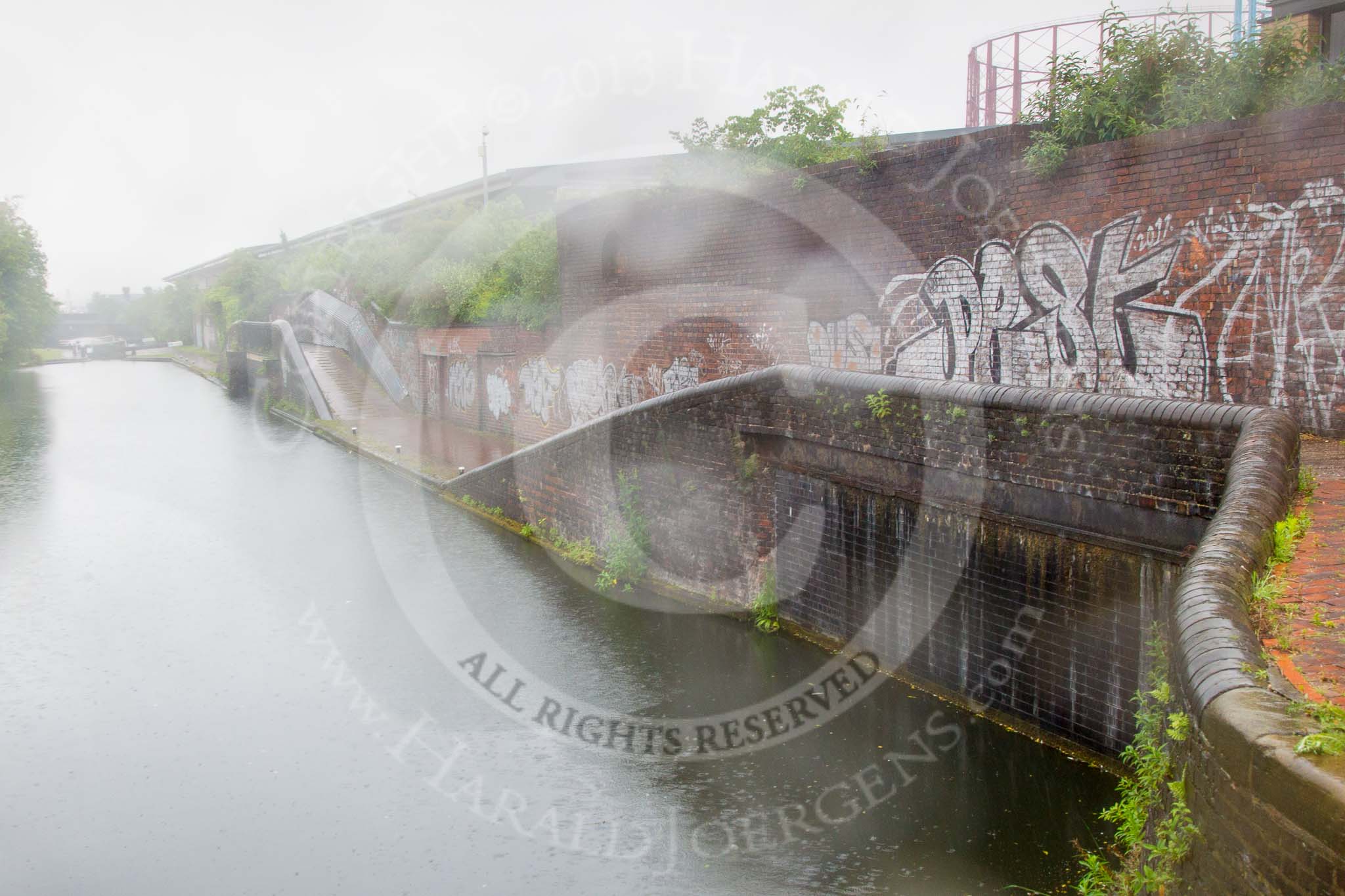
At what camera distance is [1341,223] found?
722 centimetres

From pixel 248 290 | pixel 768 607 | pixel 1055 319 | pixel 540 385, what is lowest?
pixel 768 607

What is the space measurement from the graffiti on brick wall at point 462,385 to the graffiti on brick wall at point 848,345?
1076cm

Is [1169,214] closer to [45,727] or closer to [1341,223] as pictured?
[1341,223]

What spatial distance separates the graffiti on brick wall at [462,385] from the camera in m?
21.2

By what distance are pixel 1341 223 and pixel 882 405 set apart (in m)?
3.51

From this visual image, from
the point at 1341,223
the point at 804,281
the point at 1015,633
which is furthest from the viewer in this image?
the point at 804,281

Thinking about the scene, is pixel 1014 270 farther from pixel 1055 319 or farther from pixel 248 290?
pixel 248 290

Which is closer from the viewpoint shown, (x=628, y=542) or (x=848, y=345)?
(x=628, y=542)

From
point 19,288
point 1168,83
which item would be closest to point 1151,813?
point 1168,83

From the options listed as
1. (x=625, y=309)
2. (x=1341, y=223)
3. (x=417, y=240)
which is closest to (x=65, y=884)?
(x=1341, y=223)

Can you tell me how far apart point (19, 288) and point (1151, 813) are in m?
56.2

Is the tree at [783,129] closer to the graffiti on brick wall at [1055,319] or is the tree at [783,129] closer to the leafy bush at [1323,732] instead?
the graffiti on brick wall at [1055,319]

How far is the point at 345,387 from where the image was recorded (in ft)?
89.9

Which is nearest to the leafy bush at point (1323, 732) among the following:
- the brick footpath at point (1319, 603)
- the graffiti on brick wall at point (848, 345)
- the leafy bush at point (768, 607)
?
the brick footpath at point (1319, 603)
